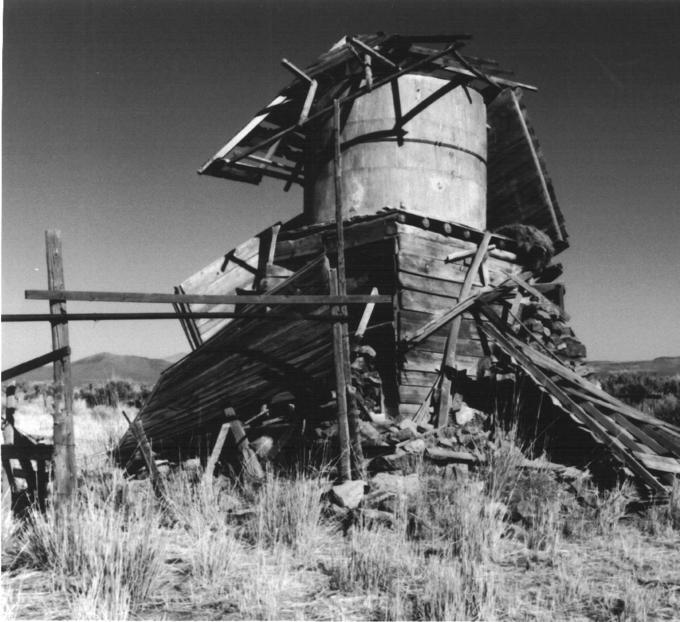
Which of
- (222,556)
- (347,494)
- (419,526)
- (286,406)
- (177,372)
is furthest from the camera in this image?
(177,372)

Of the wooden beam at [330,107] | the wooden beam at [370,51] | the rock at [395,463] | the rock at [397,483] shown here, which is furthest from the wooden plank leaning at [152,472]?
the wooden beam at [370,51]

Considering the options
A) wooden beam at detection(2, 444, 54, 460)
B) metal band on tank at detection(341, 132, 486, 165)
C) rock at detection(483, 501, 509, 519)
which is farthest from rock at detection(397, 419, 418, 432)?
metal band on tank at detection(341, 132, 486, 165)

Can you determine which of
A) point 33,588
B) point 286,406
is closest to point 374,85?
point 286,406

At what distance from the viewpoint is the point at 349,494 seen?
19.6 ft

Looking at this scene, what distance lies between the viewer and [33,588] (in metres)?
4.23

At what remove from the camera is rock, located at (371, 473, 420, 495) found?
619 cm

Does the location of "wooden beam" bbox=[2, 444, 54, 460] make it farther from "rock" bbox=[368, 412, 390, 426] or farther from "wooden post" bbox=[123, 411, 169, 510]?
"rock" bbox=[368, 412, 390, 426]

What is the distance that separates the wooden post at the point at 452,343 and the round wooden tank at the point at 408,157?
2.61 feet

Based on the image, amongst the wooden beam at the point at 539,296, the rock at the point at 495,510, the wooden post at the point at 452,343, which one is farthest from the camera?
the wooden beam at the point at 539,296

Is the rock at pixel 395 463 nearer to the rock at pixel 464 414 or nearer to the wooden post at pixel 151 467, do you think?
the rock at pixel 464 414

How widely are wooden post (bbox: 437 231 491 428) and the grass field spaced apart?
2004 mm

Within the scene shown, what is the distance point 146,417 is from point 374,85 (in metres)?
6.46

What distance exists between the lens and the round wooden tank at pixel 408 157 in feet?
34.1

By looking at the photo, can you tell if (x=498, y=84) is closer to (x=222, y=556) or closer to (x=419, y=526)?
(x=419, y=526)
